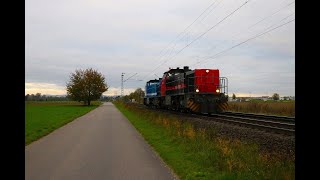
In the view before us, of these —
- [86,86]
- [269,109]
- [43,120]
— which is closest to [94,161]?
[43,120]

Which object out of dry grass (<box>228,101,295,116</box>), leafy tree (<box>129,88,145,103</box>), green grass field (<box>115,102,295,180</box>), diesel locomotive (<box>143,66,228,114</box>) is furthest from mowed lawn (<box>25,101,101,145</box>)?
leafy tree (<box>129,88,145,103</box>)

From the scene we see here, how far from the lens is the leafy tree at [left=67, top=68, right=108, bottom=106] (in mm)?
87125

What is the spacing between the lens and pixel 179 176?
8.37 metres

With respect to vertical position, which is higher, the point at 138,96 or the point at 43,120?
the point at 138,96

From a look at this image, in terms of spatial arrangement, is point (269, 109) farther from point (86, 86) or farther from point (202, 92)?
point (86, 86)

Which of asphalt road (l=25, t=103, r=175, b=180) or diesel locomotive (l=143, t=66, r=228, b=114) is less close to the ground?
diesel locomotive (l=143, t=66, r=228, b=114)

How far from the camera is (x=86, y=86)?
87.6 m

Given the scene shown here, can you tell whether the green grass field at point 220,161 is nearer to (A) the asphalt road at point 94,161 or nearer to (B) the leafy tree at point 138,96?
(A) the asphalt road at point 94,161

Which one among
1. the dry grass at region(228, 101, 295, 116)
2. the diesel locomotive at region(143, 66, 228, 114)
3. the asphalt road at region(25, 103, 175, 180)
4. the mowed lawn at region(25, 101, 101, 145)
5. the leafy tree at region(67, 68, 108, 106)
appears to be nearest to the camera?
the asphalt road at region(25, 103, 175, 180)

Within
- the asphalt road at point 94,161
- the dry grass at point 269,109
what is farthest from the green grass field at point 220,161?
the dry grass at point 269,109

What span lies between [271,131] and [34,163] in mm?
10562

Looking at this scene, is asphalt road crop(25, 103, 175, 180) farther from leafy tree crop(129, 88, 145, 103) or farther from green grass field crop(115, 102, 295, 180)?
leafy tree crop(129, 88, 145, 103)
